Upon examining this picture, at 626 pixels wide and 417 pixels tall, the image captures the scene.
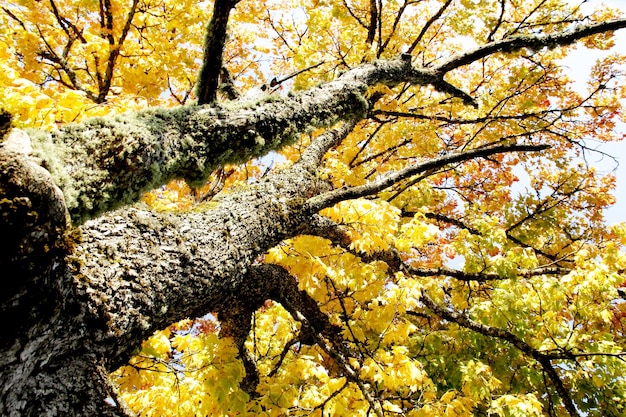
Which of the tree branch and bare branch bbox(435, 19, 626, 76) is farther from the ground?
bare branch bbox(435, 19, 626, 76)

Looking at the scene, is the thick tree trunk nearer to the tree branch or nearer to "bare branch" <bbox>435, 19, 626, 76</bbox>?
the tree branch

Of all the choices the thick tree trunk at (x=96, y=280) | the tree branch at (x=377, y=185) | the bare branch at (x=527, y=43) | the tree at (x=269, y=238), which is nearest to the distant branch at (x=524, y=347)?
the tree at (x=269, y=238)

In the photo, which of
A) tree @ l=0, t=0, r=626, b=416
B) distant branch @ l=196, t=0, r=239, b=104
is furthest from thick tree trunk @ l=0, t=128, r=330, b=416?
distant branch @ l=196, t=0, r=239, b=104

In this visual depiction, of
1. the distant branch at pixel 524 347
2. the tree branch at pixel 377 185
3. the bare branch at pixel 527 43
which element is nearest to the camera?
the tree branch at pixel 377 185

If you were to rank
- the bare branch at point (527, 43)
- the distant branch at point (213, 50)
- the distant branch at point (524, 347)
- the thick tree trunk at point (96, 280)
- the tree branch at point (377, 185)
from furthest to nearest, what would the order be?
1. the bare branch at point (527, 43)
2. the distant branch at point (524, 347)
3. the tree branch at point (377, 185)
4. the distant branch at point (213, 50)
5. the thick tree trunk at point (96, 280)

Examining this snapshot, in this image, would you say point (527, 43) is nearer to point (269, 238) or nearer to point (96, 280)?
point (269, 238)

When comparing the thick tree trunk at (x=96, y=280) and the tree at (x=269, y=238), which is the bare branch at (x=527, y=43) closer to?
the tree at (x=269, y=238)

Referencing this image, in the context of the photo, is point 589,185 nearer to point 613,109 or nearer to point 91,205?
point 613,109

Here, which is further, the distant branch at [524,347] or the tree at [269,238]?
the distant branch at [524,347]

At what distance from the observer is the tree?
171 cm

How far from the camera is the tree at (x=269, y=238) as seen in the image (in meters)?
1.71

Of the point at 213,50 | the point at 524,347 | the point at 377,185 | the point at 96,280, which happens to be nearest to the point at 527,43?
the point at 377,185

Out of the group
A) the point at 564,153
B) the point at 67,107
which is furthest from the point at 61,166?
the point at 564,153

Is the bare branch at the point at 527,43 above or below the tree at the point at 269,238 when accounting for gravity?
above
